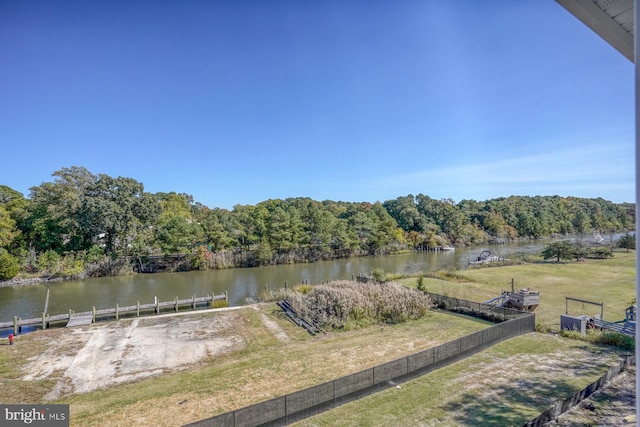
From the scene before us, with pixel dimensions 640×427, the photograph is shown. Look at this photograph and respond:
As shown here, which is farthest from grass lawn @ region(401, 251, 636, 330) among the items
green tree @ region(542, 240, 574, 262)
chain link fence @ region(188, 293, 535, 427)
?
chain link fence @ region(188, 293, 535, 427)

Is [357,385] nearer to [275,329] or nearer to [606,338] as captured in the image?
[275,329]

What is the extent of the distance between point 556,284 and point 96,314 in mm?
29346

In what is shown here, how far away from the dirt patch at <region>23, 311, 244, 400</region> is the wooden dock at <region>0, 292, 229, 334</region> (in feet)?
5.72

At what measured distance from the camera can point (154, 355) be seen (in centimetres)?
1170

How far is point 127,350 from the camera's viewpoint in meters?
12.1

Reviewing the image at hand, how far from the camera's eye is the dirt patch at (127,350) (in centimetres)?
1014

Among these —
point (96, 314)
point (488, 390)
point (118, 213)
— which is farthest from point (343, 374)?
point (118, 213)

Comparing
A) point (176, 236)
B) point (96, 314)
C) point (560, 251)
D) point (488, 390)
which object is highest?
point (176, 236)

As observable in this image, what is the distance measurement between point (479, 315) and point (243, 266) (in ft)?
96.5

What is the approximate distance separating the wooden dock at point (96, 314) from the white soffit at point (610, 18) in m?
19.7

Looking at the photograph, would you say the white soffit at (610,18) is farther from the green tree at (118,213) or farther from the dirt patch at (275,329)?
the green tree at (118,213)

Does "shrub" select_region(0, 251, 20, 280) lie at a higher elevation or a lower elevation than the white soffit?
lower

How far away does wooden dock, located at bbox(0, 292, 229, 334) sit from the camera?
51.9ft

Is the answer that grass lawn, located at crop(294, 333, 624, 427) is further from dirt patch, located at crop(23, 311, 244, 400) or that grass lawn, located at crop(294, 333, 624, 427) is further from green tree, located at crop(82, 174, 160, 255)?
green tree, located at crop(82, 174, 160, 255)
